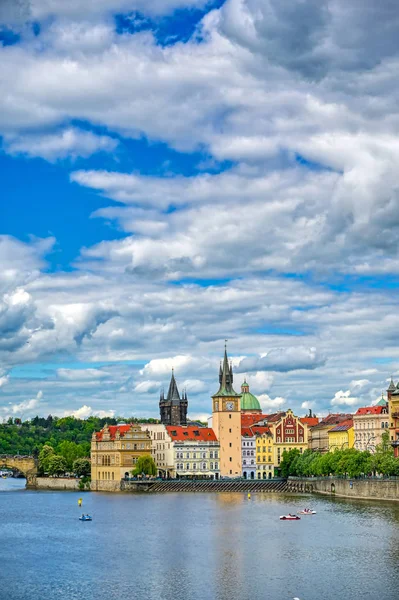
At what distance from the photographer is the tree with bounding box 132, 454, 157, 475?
7082 inches

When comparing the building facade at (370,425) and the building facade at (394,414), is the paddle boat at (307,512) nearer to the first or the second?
the building facade at (394,414)

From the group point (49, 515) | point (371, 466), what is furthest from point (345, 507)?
point (49, 515)

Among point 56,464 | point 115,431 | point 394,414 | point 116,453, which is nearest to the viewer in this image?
point 394,414

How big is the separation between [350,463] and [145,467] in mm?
45056

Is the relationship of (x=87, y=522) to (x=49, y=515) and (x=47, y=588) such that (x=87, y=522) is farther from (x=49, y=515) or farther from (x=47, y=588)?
(x=47, y=588)

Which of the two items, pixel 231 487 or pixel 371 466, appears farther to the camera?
pixel 231 487

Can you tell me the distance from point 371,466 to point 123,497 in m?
37.3

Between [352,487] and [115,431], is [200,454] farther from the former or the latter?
[352,487]

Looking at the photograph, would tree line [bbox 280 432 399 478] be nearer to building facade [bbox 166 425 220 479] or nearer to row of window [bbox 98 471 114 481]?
building facade [bbox 166 425 220 479]

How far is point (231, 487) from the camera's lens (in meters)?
175

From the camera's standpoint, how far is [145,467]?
591 feet

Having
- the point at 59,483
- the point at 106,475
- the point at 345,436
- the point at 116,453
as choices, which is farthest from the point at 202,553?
the point at 345,436

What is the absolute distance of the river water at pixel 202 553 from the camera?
217 ft

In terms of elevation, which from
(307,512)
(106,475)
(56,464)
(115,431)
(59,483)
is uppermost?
(115,431)
